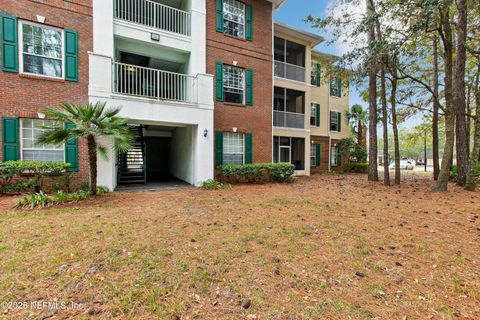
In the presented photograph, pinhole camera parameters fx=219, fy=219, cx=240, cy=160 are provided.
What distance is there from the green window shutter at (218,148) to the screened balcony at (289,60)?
21.9 feet

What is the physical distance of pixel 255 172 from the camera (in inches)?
446

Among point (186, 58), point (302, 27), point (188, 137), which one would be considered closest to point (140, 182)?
point (188, 137)

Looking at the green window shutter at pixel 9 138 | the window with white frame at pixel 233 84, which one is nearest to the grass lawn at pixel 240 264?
the green window shutter at pixel 9 138

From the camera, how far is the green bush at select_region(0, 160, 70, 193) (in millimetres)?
7102

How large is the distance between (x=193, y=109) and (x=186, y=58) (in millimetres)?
3262

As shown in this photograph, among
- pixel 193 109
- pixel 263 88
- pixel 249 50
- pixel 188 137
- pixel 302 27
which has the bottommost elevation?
pixel 188 137

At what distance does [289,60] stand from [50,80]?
1483 centimetres

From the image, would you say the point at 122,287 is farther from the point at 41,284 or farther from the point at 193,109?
the point at 193,109

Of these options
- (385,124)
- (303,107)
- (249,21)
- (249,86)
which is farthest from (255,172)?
(249,21)

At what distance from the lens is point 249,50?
12227mm

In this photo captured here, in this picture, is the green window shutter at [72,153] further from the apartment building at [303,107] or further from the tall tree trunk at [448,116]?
the tall tree trunk at [448,116]

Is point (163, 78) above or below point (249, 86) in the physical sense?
below

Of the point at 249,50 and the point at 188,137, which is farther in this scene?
the point at 249,50

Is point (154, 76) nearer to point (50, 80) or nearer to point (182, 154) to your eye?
point (50, 80)
